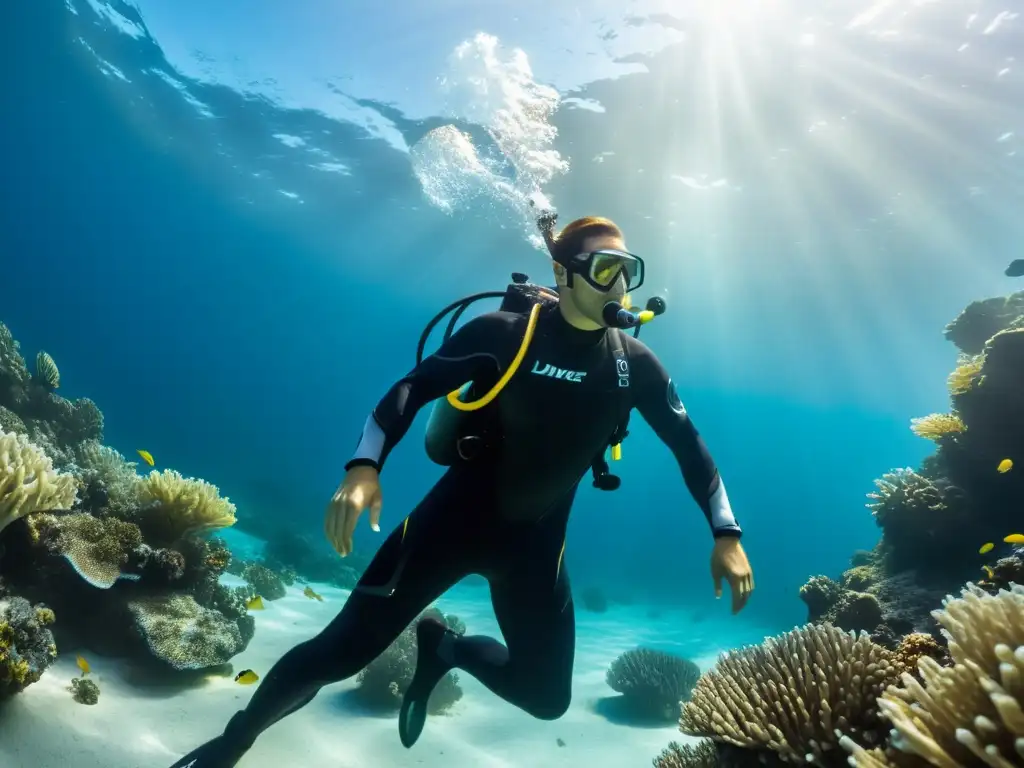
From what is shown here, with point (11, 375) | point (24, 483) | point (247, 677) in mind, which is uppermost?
point (11, 375)

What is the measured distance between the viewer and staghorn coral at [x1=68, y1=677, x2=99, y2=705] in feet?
13.8

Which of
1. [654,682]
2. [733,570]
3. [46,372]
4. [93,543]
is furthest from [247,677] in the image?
[46,372]

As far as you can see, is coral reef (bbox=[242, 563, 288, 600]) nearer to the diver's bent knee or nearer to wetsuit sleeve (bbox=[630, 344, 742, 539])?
the diver's bent knee

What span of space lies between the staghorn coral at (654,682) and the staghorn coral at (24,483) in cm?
773

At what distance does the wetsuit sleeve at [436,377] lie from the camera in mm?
3188

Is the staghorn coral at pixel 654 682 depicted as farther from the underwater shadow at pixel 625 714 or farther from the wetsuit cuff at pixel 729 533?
the wetsuit cuff at pixel 729 533

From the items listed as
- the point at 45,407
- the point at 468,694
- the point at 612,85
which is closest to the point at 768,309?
the point at 612,85

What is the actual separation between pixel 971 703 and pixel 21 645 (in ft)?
18.1

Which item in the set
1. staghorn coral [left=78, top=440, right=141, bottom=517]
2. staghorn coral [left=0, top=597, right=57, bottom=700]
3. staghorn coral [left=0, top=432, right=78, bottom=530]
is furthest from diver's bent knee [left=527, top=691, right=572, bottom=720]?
staghorn coral [left=78, top=440, right=141, bottom=517]

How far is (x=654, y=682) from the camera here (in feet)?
27.3

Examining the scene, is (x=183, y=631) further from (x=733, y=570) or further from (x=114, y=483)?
(x=733, y=570)

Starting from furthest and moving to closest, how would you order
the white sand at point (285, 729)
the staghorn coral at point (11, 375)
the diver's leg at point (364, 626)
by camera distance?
the staghorn coral at point (11, 375)
the white sand at point (285, 729)
the diver's leg at point (364, 626)

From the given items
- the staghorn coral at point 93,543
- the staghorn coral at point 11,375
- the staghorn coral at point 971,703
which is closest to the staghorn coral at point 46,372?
the staghorn coral at point 11,375

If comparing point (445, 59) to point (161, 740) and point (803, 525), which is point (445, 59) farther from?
point (803, 525)
